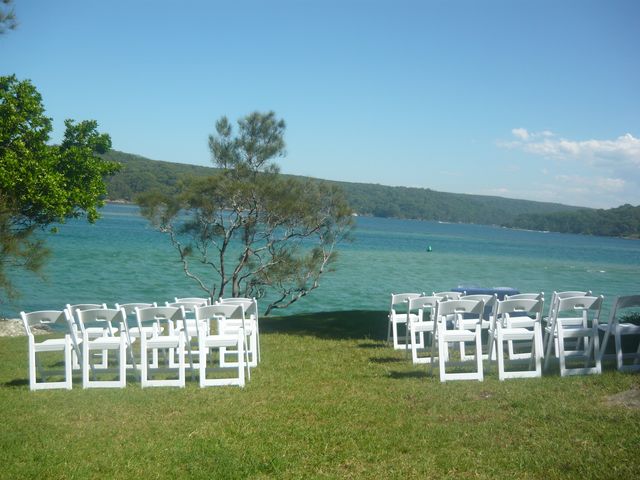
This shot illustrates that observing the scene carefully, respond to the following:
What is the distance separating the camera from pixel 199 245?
21062mm

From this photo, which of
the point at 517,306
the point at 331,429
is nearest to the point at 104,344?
the point at 331,429

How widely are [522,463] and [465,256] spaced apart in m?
72.5

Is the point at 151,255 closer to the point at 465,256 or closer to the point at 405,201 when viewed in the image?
the point at 465,256

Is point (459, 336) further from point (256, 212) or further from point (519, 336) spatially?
point (256, 212)

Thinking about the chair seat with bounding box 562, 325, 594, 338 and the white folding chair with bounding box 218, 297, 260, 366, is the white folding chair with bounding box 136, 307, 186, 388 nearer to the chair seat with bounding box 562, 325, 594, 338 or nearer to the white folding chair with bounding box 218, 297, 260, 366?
the white folding chair with bounding box 218, 297, 260, 366

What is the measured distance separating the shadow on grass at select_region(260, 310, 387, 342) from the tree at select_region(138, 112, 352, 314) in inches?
88.3

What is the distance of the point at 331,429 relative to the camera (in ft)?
22.2

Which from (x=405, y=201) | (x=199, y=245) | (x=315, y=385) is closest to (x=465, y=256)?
(x=405, y=201)

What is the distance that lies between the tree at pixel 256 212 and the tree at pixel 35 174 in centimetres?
221

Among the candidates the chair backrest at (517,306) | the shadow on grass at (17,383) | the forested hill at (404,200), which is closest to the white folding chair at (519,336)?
the chair backrest at (517,306)

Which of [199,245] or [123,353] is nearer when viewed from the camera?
[123,353]

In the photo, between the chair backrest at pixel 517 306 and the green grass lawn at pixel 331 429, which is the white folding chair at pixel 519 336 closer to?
the chair backrest at pixel 517 306

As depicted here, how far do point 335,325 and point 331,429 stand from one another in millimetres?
9829

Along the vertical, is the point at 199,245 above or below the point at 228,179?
below
